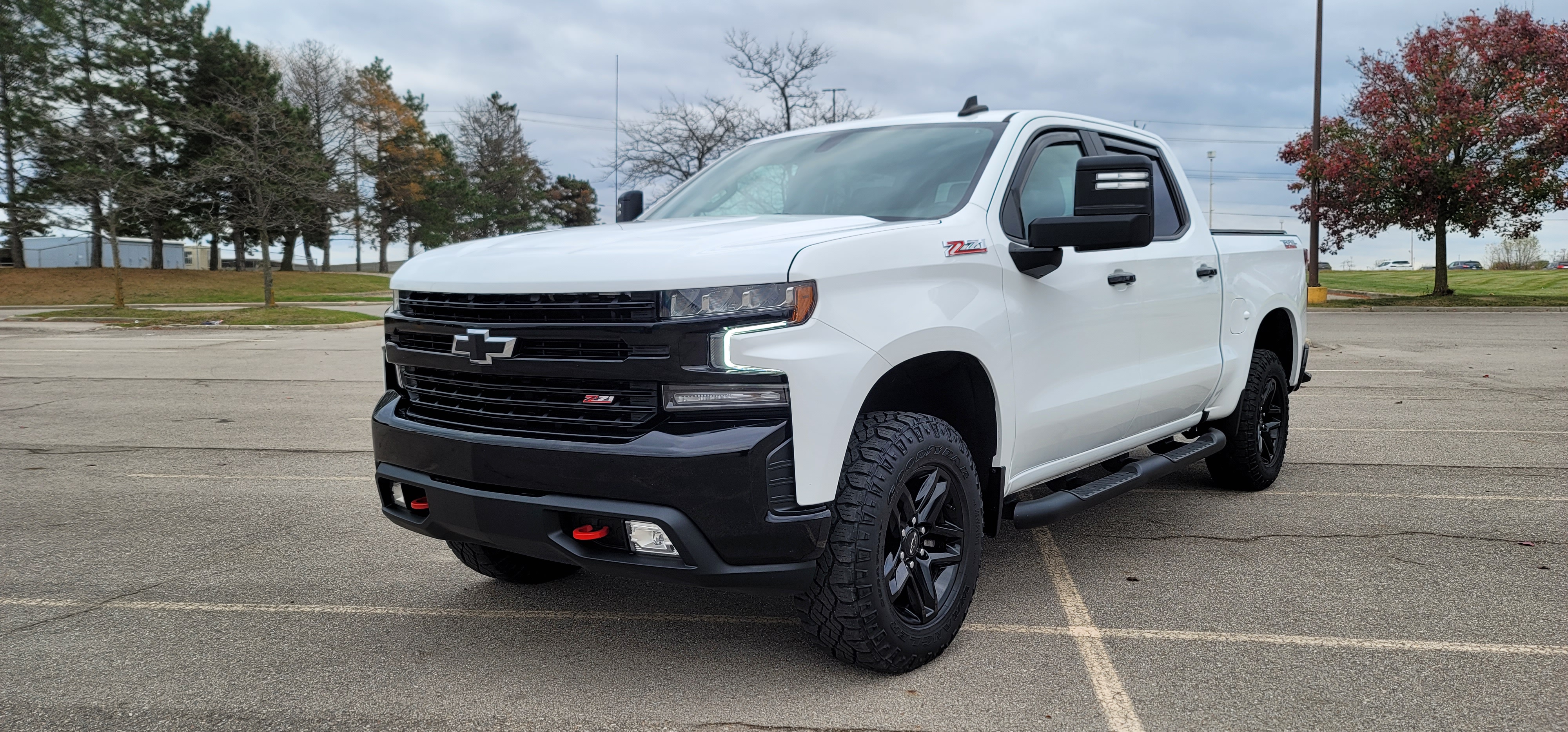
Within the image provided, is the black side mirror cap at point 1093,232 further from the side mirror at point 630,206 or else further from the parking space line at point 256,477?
the parking space line at point 256,477

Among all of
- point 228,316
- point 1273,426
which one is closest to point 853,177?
point 1273,426

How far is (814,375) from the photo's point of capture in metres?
3.09

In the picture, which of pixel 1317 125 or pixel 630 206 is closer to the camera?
pixel 630 206

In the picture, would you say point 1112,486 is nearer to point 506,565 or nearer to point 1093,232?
point 1093,232

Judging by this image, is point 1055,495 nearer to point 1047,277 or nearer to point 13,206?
point 1047,277

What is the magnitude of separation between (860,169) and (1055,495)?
1.50 m

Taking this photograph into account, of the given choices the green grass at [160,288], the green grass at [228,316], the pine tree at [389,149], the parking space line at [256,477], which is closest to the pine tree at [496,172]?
the pine tree at [389,149]

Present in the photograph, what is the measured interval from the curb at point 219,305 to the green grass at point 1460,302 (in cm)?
2778

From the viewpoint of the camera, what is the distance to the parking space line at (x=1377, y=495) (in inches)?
244

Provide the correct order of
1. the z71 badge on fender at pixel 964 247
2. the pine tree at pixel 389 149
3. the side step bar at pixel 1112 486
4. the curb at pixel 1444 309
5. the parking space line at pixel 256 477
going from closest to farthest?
the z71 badge on fender at pixel 964 247 < the side step bar at pixel 1112 486 < the parking space line at pixel 256 477 < the curb at pixel 1444 309 < the pine tree at pixel 389 149

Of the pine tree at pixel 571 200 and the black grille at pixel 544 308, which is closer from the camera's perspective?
the black grille at pixel 544 308

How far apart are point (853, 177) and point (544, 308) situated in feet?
5.39

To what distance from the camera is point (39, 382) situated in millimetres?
12578

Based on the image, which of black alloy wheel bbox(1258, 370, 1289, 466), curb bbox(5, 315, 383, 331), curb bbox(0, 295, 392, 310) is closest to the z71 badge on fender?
black alloy wheel bbox(1258, 370, 1289, 466)
